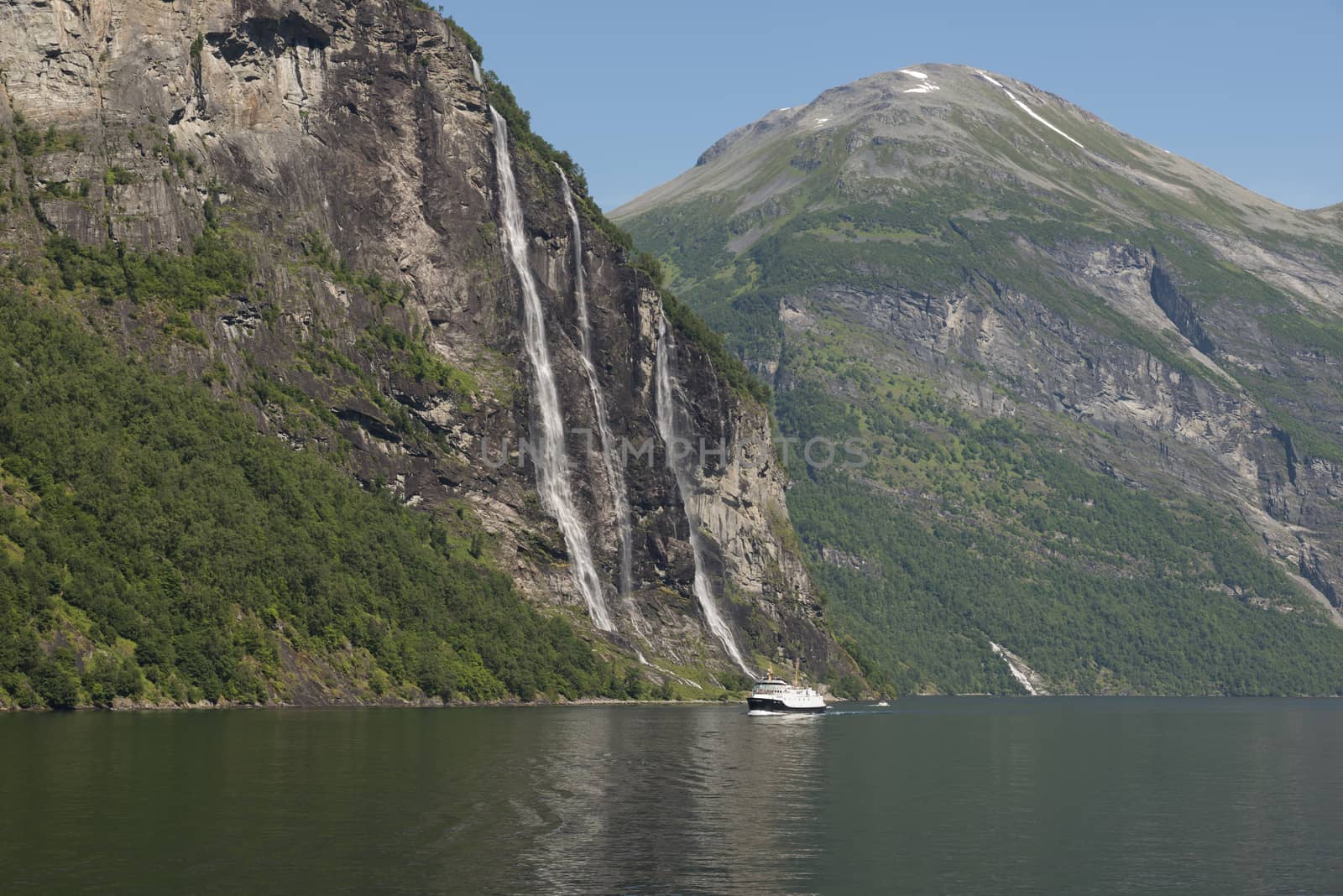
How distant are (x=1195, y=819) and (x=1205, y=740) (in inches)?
3129

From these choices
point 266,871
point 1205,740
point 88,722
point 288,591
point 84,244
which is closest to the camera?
point 266,871

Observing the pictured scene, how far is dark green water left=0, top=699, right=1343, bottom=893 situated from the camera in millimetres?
64688

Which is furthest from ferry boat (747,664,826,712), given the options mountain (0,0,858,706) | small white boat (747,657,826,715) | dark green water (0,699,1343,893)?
dark green water (0,699,1343,893)

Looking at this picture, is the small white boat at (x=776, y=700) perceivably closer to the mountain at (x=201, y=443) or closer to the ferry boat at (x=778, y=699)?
the ferry boat at (x=778, y=699)

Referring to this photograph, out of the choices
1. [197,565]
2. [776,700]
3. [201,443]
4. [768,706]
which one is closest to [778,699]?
[776,700]

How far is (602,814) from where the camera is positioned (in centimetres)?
8212

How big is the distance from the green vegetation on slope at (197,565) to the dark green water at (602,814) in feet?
28.8

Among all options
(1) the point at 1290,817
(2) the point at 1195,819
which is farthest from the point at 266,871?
(1) the point at 1290,817

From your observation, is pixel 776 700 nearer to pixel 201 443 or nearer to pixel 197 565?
pixel 201 443

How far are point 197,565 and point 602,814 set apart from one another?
7228cm

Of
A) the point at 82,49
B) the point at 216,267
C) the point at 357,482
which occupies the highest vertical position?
the point at 82,49

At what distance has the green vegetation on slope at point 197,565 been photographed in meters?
129

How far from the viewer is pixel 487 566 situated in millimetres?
191875

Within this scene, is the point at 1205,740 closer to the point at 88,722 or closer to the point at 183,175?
the point at 88,722
